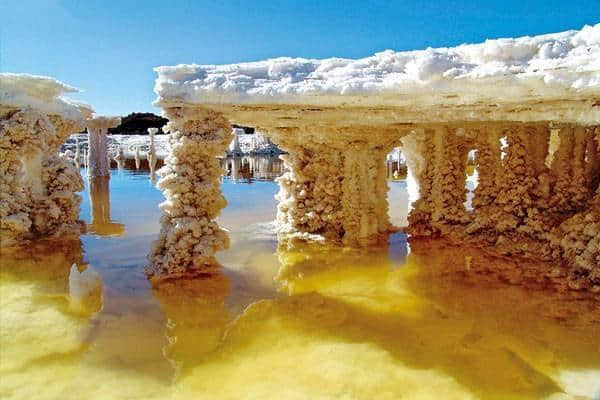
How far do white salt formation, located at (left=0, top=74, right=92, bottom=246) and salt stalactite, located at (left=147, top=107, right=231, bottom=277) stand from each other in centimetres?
187

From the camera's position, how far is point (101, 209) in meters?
13.1

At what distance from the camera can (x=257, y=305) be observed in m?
5.73

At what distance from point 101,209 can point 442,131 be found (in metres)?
10.1

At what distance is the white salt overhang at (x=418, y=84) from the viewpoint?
419 cm

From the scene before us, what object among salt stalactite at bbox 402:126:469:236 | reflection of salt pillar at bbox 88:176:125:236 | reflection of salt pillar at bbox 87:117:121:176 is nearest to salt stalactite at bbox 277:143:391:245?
salt stalactite at bbox 402:126:469:236

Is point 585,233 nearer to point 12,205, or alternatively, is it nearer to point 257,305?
point 257,305

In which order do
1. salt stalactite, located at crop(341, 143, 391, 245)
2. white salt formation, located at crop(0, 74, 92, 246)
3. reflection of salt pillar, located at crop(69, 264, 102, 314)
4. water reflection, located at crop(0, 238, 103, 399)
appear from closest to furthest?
water reflection, located at crop(0, 238, 103, 399) → reflection of salt pillar, located at crop(69, 264, 102, 314) → white salt formation, located at crop(0, 74, 92, 246) → salt stalactite, located at crop(341, 143, 391, 245)

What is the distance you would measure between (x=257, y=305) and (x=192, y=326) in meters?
1.01

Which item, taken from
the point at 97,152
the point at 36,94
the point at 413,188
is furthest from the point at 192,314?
the point at 97,152

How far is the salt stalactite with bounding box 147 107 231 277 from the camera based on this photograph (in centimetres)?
622

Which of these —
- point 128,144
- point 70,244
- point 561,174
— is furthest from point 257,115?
point 128,144

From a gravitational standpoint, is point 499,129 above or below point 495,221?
above

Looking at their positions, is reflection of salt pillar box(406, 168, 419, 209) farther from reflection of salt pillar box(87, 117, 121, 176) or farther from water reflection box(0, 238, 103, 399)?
reflection of salt pillar box(87, 117, 121, 176)

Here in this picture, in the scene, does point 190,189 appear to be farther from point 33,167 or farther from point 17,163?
point 33,167
